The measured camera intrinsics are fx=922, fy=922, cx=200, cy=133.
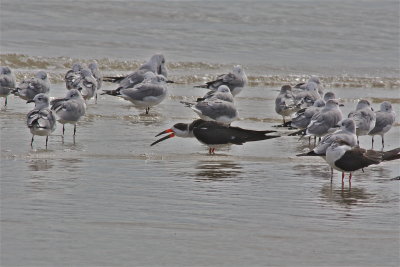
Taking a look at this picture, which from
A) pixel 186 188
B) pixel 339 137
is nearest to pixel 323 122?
pixel 339 137

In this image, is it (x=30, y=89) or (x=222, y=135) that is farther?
(x=30, y=89)

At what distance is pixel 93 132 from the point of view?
46.2 feet

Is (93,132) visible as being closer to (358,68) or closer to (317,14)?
(358,68)

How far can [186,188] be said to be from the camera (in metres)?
9.98

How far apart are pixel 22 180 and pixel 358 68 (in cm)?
1605

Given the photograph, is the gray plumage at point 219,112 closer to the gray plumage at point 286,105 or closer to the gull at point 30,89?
the gray plumage at point 286,105

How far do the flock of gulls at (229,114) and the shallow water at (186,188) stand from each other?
265 millimetres

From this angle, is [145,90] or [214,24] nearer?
[145,90]

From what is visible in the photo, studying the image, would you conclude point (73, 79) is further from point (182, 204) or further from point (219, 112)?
point (182, 204)

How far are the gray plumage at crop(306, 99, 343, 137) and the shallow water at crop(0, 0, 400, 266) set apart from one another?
1.23 feet

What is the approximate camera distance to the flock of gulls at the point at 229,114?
11023 millimetres

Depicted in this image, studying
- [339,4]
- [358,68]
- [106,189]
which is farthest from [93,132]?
[339,4]

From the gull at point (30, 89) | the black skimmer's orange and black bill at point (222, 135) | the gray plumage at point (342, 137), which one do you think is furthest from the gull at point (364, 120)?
the gull at point (30, 89)

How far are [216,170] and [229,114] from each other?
3668mm
